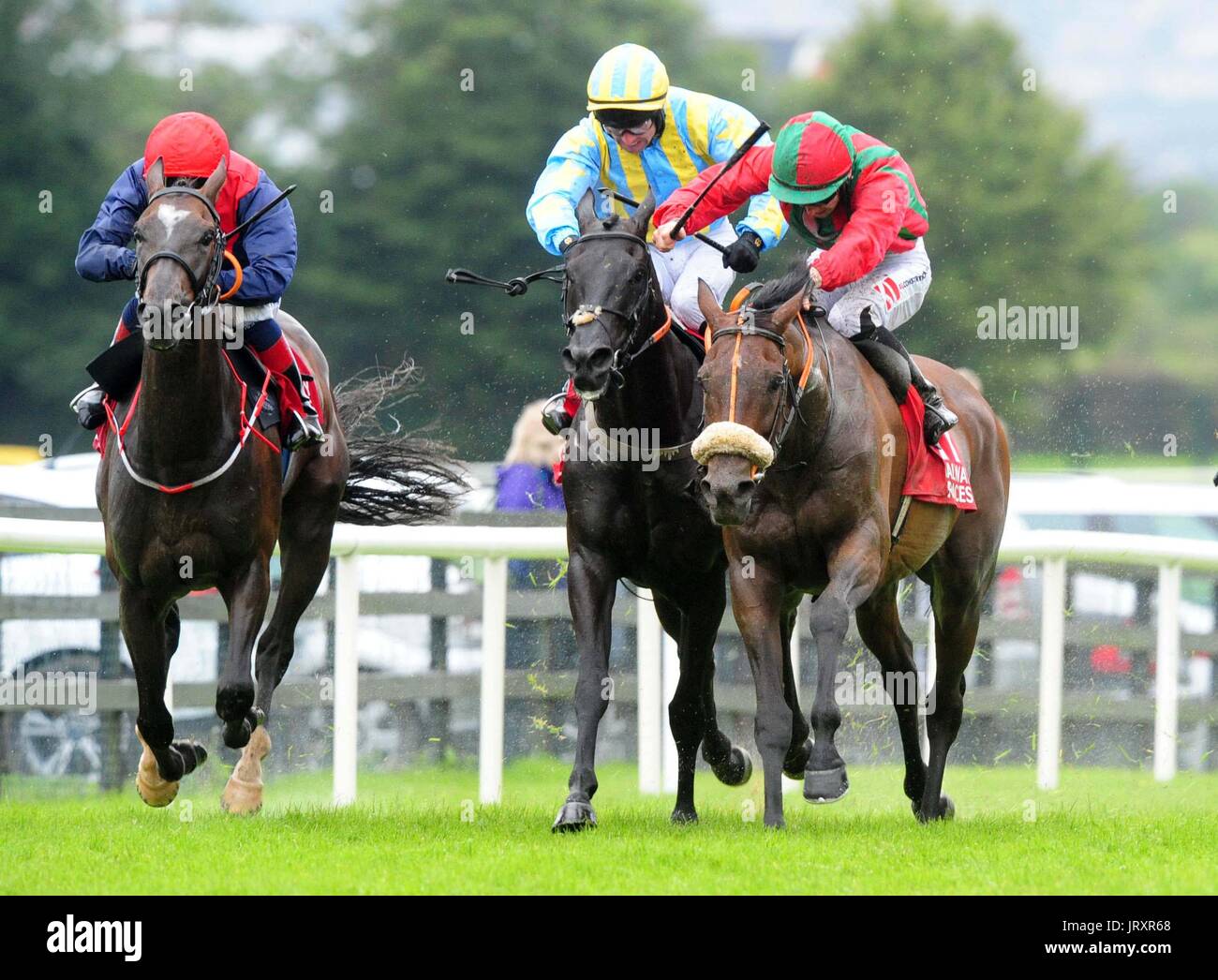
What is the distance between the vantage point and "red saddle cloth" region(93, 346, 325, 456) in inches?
253

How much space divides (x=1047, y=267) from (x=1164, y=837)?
25.1m

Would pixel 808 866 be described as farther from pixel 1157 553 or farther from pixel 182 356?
pixel 1157 553

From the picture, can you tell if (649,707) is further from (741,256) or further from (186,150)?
(186,150)

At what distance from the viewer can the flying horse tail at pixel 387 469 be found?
816 centimetres

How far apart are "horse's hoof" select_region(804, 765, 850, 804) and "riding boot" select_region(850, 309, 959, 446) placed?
150 cm

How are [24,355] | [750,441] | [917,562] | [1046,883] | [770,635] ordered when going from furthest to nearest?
[24,355], [917,562], [770,635], [750,441], [1046,883]

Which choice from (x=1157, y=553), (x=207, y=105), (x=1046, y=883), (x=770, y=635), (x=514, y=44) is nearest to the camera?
(x=1046, y=883)

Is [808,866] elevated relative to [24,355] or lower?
lower

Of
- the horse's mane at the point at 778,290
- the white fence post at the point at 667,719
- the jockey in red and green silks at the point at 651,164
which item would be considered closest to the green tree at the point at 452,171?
the white fence post at the point at 667,719

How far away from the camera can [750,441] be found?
5684 mm

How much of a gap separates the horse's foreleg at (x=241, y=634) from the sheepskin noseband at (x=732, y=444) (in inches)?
63.5

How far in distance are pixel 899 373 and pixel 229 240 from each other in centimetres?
231

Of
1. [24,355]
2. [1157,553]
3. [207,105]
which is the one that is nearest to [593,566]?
[1157,553]

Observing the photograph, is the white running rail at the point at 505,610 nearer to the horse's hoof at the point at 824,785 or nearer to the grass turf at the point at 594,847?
the grass turf at the point at 594,847
